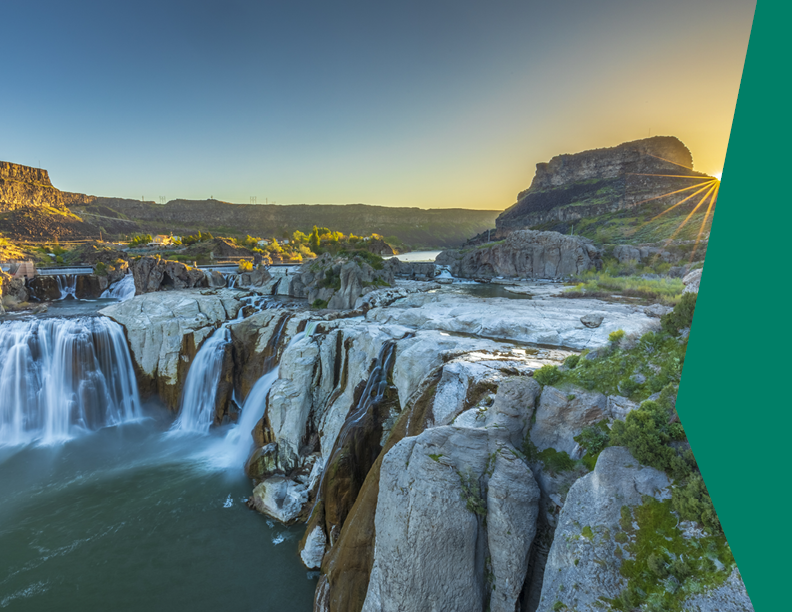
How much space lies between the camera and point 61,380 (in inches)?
779

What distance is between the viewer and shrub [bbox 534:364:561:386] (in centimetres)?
761

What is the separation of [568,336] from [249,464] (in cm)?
1401

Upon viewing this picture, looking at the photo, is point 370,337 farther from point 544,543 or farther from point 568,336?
point 544,543

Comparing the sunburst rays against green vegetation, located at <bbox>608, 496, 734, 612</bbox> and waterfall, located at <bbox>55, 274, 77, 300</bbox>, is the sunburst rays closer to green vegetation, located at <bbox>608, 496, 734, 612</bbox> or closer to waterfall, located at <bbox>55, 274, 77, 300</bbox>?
green vegetation, located at <bbox>608, 496, 734, 612</bbox>

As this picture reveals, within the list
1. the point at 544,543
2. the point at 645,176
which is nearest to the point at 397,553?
the point at 544,543

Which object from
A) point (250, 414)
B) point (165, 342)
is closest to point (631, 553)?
point (250, 414)

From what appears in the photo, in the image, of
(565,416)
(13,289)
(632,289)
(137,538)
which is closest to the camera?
(565,416)

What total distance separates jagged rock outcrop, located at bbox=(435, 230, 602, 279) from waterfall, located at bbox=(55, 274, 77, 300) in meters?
49.8

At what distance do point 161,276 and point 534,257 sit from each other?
4933cm

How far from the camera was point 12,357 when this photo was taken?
19672mm

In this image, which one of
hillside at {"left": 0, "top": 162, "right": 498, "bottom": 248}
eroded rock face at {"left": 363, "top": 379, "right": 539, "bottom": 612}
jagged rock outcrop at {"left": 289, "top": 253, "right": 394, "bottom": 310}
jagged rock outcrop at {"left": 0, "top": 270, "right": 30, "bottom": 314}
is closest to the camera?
eroded rock face at {"left": 363, "top": 379, "right": 539, "bottom": 612}

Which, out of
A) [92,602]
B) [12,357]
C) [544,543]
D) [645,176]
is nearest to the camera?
[544,543]
